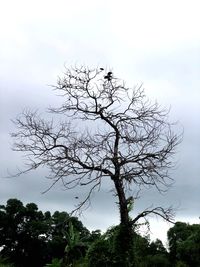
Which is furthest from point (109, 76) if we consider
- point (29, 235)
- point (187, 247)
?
point (29, 235)

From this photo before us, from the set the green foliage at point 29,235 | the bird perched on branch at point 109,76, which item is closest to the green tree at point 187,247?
the green foliage at point 29,235

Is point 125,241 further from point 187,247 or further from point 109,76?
point 187,247

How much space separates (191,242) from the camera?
1608 inches

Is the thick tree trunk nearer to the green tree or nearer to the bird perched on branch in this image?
the bird perched on branch

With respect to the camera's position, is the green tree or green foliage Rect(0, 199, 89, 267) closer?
the green tree

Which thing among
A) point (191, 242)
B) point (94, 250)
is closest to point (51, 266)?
point (94, 250)

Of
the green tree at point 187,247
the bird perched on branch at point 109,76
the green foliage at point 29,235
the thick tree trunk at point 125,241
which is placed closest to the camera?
the bird perched on branch at point 109,76

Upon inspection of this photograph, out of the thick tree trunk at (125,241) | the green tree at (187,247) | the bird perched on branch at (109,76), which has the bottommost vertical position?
the thick tree trunk at (125,241)

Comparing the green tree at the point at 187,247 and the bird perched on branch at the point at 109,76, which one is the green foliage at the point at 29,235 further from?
the bird perched on branch at the point at 109,76

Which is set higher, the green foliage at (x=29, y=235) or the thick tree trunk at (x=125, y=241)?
the green foliage at (x=29, y=235)

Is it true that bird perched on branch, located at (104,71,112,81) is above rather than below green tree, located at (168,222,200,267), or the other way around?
below

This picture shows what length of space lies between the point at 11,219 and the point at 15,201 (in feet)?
5.84

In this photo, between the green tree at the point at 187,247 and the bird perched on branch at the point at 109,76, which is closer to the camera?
the bird perched on branch at the point at 109,76

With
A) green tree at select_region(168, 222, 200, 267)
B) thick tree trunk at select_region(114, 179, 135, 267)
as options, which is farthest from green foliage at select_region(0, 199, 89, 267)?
thick tree trunk at select_region(114, 179, 135, 267)
